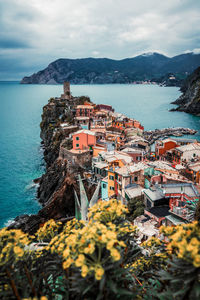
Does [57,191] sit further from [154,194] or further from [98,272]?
[98,272]

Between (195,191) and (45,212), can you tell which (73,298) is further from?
(45,212)

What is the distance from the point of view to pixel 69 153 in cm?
2897

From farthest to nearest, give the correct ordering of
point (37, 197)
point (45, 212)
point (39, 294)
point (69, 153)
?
1. point (37, 197)
2. point (69, 153)
3. point (45, 212)
4. point (39, 294)

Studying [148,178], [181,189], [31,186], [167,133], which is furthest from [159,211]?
[167,133]

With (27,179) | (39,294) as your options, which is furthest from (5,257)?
(27,179)

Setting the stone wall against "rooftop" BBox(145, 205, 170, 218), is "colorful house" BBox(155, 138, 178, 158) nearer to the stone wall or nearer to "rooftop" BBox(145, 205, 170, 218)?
the stone wall

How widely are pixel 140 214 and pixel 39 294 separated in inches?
502

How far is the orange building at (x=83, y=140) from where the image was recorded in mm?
29391

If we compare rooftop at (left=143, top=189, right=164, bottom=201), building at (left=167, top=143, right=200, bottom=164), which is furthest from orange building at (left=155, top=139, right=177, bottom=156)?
rooftop at (left=143, top=189, right=164, bottom=201)

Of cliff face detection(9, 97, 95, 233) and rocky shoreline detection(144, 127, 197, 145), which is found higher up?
rocky shoreline detection(144, 127, 197, 145)

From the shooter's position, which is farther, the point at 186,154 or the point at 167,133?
the point at 167,133

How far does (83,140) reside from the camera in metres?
29.6

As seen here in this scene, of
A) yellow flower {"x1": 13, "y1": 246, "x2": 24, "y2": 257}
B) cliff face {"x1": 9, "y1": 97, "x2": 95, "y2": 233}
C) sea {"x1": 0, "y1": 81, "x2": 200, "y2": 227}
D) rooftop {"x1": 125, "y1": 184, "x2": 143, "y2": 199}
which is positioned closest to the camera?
yellow flower {"x1": 13, "y1": 246, "x2": 24, "y2": 257}

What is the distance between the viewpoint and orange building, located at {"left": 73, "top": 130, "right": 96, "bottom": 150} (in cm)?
2939
